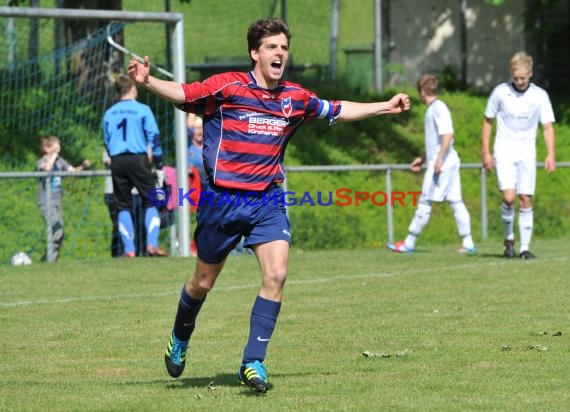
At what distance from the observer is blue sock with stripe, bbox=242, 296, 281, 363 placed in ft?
23.4

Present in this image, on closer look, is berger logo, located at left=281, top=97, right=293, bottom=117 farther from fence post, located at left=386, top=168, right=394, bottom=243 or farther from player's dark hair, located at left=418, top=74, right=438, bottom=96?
fence post, located at left=386, top=168, right=394, bottom=243

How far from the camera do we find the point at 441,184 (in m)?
16.1

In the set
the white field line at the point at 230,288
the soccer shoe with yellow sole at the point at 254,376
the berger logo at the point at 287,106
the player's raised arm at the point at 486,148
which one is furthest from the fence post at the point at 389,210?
the soccer shoe with yellow sole at the point at 254,376

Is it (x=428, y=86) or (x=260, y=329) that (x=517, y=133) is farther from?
(x=260, y=329)

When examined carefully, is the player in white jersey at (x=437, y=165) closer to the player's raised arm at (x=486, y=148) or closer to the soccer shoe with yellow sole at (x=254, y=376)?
the player's raised arm at (x=486, y=148)

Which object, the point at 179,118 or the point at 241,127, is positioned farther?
the point at 179,118

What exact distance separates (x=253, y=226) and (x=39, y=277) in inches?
278

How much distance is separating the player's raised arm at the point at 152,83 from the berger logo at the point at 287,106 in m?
0.59

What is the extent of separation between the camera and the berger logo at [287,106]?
7.55m

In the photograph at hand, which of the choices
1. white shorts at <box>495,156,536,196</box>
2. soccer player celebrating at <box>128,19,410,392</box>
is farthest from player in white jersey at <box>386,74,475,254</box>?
soccer player celebrating at <box>128,19,410,392</box>

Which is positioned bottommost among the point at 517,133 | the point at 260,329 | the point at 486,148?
the point at 260,329

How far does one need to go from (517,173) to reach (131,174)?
4.49m

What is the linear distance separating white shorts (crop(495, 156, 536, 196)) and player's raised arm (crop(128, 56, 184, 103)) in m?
8.08

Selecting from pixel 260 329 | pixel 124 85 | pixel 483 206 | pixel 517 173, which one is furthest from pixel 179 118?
pixel 260 329
